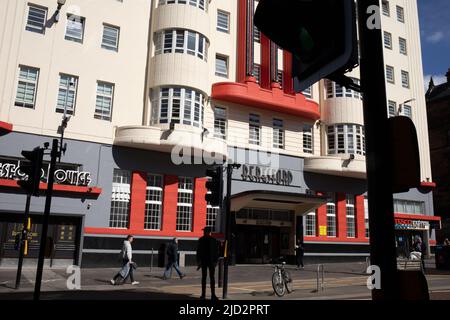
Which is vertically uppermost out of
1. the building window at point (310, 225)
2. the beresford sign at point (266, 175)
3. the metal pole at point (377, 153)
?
the beresford sign at point (266, 175)

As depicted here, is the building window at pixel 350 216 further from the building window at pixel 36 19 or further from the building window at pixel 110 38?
the building window at pixel 36 19

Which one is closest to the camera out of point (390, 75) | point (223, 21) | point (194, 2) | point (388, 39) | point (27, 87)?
point (27, 87)

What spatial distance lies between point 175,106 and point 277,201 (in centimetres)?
886

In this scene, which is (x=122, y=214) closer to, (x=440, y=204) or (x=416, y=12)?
(x=416, y=12)

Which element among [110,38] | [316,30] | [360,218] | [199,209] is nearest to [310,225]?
[360,218]

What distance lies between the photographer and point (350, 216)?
3095 cm

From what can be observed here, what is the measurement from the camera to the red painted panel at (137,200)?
22.9 metres

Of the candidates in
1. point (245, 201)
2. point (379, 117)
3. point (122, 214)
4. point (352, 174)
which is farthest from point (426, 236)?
point (379, 117)

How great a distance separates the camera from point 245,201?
25.0 m

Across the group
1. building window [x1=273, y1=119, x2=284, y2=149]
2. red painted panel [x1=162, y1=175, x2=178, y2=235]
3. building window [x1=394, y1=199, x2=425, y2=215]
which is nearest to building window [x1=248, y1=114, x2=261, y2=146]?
building window [x1=273, y1=119, x2=284, y2=149]

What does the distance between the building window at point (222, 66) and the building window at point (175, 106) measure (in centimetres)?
367

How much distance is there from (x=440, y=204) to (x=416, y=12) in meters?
20.0

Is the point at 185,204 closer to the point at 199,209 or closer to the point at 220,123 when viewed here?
the point at 199,209

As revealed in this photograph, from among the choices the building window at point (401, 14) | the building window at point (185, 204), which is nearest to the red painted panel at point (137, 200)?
the building window at point (185, 204)
